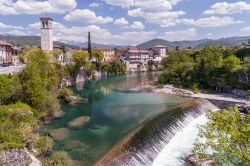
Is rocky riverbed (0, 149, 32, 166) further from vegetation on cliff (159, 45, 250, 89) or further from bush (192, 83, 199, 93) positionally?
vegetation on cliff (159, 45, 250, 89)

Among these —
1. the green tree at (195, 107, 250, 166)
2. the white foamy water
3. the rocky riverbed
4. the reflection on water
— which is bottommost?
the white foamy water

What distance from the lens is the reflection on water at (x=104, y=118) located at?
74.3 ft

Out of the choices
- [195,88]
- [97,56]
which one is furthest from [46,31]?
[195,88]

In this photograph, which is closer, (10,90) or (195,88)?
(10,90)

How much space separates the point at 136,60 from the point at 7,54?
6244cm

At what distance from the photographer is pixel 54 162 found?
17.6 metres

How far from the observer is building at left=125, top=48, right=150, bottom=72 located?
111412mm

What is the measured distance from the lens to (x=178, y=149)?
77.1ft

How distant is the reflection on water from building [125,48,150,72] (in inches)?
2287

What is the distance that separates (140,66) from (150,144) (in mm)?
92092

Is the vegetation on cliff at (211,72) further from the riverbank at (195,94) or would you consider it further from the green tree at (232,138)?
the green tree at (232,138)

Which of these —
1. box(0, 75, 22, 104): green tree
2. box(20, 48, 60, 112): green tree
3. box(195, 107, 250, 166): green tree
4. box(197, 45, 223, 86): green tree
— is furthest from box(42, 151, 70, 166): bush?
box(197, 45, 223, 86): green tree

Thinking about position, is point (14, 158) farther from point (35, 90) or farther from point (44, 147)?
point (35, 90)

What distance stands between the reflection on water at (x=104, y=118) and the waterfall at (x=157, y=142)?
1.62 meters
